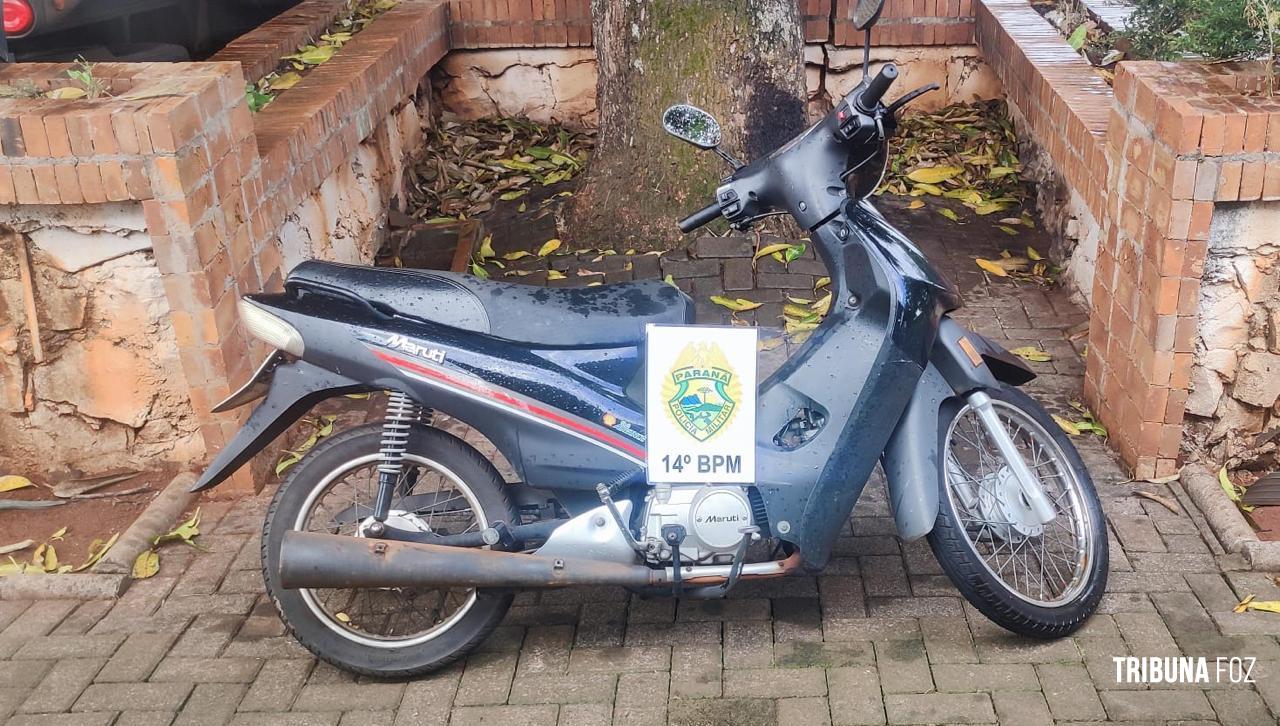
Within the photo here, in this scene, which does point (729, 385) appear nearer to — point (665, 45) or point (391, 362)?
point (391, 362)

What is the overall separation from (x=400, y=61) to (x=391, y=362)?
3678 mm

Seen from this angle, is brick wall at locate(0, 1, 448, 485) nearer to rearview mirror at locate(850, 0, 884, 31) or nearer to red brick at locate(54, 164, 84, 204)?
red brick at locate(54, 164, 84, 204)

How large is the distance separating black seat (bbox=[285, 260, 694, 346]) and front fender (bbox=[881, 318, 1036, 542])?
2.13 feet

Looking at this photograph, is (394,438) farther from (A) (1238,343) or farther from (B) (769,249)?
(B) (769,249)

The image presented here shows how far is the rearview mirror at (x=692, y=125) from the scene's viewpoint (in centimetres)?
Result: 314

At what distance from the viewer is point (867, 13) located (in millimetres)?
3064

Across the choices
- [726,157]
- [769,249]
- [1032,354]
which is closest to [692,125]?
[726,157]

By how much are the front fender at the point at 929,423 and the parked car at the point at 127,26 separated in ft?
13.6

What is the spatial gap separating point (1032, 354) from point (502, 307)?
8.40 ft

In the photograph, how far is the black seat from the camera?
10.6ft

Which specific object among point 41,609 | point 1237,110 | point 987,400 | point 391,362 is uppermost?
point 1237,110

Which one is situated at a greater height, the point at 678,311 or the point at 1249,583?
the point at 678,311

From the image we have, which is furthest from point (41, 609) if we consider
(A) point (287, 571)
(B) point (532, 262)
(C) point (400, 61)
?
(C) point (400, 61)

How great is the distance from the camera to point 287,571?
3148mm
